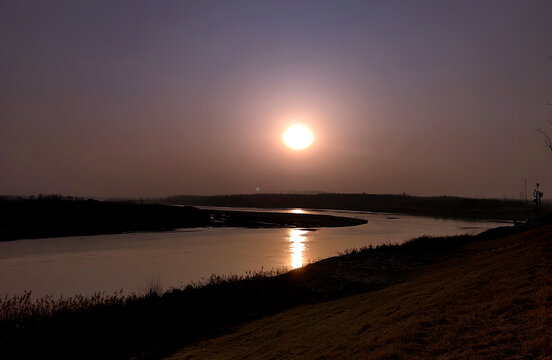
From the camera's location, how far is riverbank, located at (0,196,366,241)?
209 feet

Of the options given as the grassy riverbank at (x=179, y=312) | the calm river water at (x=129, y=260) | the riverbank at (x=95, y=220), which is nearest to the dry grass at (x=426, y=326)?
the grassy riverbank at (x=179, y=312)

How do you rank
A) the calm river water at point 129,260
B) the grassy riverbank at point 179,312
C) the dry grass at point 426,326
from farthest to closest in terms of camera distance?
1. the calm river water at point 129,260
2. the grassy riverbank at point 179,312
3. the dry grass at point 426,326

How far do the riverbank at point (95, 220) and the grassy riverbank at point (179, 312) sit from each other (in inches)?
1772

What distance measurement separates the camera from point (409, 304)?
42.2 ft

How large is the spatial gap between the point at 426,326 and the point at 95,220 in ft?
248

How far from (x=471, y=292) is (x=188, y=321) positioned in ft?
37.3

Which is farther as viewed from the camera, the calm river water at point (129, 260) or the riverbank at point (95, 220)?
the riverbank at point (95, 220)

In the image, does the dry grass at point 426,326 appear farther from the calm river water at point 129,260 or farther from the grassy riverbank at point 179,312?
the calm river water at point 129,260

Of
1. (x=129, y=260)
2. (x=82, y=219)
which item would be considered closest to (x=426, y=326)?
(x=129, y=260)

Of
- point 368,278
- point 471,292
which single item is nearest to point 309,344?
point 471,292

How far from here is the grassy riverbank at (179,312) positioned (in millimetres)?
14727

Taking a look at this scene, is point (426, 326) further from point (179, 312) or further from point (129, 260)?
point (129, 260)

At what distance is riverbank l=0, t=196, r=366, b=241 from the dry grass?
5356 cm

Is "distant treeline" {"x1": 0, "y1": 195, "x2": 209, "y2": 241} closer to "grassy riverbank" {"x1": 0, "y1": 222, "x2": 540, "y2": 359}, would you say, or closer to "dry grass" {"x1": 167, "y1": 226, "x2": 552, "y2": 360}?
"grassy riverbank" {"x1": 0, "y1": 222, "x2": 540, "y2": 359}
